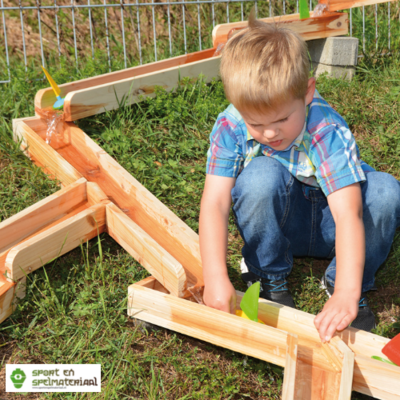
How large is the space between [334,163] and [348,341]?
686 mm

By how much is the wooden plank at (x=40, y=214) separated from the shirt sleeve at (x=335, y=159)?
1.23 metres

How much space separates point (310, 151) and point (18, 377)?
4.83ft

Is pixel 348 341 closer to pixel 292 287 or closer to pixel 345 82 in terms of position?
pixel 292 287

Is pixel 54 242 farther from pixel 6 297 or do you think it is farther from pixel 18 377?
pixel 18 377

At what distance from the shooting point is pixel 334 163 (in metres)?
1.96

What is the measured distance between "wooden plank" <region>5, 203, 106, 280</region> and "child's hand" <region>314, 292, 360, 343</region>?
1.19 metres

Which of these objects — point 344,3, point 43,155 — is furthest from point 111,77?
point 344,3

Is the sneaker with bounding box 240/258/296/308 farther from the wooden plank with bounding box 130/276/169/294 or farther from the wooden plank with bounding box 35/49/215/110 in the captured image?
the wooden plank with bounding box 35/49/215/110

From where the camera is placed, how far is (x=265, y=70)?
1.81 metres

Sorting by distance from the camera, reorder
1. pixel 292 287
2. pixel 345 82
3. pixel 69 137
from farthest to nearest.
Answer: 1. pixel 345 82
2. pixel 69 137
3. pixel 292 287

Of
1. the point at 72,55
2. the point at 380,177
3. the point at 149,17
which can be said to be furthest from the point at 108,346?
the point at 149,17

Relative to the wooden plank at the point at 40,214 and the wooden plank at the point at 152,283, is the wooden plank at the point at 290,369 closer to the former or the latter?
the wooden plank at the point at 152,283

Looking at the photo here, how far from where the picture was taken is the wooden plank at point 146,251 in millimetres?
2010

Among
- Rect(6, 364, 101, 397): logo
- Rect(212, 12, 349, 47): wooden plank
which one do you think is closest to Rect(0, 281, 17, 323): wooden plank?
Rect(6, 364, 101, 397): logo
